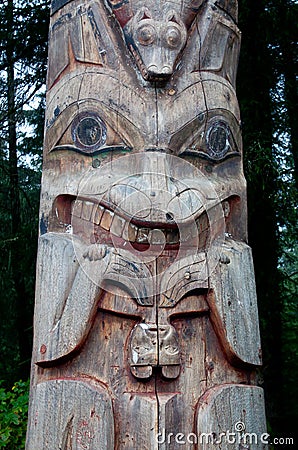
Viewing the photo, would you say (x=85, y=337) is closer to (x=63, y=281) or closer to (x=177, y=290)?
(x=63, y=281)

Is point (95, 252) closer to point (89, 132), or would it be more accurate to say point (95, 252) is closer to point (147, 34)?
point (89, 132)

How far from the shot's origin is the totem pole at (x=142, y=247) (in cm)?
282

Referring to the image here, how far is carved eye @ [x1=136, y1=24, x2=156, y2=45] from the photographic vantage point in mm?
3357

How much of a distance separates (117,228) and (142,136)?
0.56 metres

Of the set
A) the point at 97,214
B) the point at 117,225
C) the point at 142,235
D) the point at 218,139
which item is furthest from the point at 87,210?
the point at 218,139

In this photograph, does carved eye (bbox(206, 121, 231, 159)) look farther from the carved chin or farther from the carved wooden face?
the carved chin

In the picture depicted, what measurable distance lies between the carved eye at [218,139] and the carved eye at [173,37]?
1.73 ft

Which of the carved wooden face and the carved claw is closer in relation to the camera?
the carved claw

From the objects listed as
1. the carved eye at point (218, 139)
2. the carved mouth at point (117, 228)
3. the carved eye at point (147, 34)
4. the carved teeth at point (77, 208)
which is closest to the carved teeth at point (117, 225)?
the carved mouth at point (117, 228)

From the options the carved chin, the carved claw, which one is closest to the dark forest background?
the carved chin

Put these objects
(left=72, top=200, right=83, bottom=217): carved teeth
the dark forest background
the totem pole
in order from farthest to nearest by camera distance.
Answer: the dark forest background, (left=72, top=200, right=83, bottom=217): carved teeth, the totem pole

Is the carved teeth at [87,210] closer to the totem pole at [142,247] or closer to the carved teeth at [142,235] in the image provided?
the totem pole at [142,247]

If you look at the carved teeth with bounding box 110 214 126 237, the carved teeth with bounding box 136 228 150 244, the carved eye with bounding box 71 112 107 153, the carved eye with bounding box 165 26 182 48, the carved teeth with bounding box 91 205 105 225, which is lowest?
the carved teeth with bounding box 136 228 150 244

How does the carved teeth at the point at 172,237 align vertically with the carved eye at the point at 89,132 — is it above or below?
below
